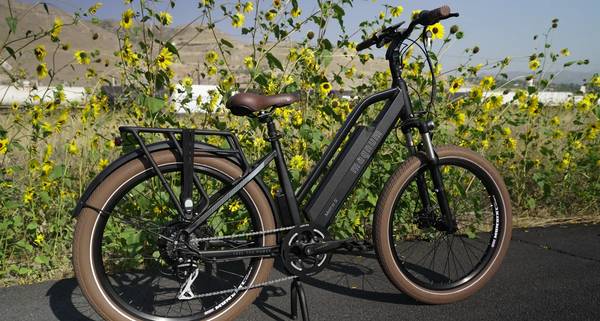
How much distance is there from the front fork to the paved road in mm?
478

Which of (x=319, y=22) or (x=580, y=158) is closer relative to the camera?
(x=319, y=22)

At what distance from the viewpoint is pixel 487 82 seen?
3553 mm

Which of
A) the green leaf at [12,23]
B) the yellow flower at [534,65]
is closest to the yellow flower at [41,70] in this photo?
the green leaf at [12,23]

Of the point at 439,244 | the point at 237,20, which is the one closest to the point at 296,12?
the point at 237,20

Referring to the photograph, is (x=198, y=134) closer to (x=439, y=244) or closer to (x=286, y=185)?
(x=286, y=185)

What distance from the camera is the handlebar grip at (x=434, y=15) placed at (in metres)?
2.24

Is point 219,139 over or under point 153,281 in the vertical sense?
over

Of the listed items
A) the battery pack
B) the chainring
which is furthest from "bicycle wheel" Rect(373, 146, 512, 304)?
the chainring

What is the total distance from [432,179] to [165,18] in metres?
1.94

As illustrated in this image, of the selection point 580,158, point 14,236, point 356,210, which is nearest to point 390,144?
point 356,210

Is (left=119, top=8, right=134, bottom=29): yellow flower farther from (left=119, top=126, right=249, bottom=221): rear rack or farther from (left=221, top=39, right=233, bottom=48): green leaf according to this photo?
(left=119, top=126, right=249, bottom=221): rear rack

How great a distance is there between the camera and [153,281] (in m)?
2.81

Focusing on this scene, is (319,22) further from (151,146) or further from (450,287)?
(450,287)

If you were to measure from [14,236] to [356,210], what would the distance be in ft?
7.81
